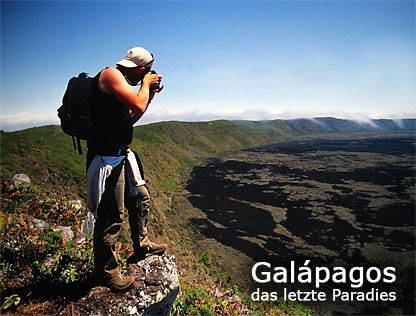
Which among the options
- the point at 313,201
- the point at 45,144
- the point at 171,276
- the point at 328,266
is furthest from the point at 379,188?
the point at 45,144

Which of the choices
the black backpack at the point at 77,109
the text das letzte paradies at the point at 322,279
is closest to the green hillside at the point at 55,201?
the text das letzte paradies at the point at 322,279

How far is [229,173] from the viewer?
53.5 metres

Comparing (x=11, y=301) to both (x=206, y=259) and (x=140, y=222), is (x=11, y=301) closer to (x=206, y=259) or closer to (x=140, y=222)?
(x=140, y=222)

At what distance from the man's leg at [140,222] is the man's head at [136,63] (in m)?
1.63

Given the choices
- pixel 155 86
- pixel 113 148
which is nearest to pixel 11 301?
pixel 113 148

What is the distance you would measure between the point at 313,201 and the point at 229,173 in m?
22.8

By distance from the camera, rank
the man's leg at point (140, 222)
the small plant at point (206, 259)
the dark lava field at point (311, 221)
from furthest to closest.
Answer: the dark lava field at point (311, 221) → the small plant at point (206, 259) → the man's leg at point (140, 222)

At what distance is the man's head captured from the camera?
298cm

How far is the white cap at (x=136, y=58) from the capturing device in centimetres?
298

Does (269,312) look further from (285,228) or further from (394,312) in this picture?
(285,228)

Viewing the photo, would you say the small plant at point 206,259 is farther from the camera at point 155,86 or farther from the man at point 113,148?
the camera at point 155,86

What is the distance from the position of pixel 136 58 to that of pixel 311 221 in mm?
28311

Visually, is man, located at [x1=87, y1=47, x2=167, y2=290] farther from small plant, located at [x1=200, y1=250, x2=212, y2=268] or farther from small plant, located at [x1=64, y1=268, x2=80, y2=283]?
small plant, located at [x1=200, y1=250, x2=212, y2=268]

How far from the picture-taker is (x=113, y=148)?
306cm
